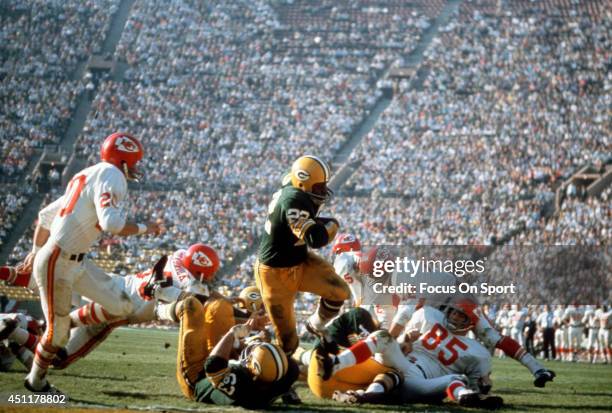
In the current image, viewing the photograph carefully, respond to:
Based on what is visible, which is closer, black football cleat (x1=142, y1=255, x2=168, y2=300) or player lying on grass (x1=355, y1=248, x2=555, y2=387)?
black football cleat (x1=142, y1=255, x2=168, y2=300)

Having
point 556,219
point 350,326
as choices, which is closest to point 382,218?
point 556,219

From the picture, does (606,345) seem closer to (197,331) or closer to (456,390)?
(456,390)

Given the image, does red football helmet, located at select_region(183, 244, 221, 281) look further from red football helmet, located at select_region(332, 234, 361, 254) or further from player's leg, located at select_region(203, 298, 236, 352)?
red football helmet, located at select_region(332, 234, 361, 254)

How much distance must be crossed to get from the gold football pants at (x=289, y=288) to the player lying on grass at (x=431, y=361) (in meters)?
0.37

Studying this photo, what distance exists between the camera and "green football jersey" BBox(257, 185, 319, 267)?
244 inches

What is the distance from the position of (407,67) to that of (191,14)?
24.6 ft

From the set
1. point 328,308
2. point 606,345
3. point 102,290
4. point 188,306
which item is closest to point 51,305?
point 102,290

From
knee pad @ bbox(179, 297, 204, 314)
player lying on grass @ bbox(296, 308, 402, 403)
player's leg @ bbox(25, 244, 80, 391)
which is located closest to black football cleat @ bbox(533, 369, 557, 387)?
player lying on grass @ bbox(296, 308, 402, 403)

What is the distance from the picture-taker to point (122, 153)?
659 centimetres

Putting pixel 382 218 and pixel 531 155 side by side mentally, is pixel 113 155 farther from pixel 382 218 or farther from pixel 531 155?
pixel 531 155

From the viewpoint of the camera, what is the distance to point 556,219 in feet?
78.3

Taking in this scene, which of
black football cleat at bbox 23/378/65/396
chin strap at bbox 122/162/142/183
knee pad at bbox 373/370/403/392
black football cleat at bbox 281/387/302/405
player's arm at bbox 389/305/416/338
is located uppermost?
chin strap at bbox 122/162/142/183

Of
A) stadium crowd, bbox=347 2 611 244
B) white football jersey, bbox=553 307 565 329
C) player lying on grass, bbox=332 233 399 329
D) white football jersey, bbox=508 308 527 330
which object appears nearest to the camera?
player lying on grass, bbox=332 233 399 329

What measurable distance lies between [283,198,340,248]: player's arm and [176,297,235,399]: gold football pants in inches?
29.5
